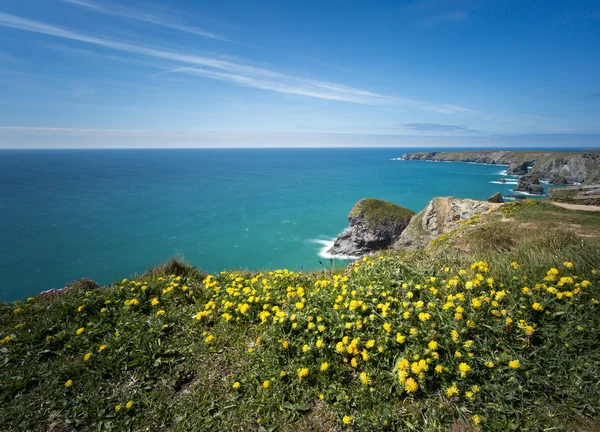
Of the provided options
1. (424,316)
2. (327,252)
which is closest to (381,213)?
(327,252)

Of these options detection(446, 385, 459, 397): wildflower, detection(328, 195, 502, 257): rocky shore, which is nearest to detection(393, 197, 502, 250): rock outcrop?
detection(328, 195, 502, 257): rocky shore

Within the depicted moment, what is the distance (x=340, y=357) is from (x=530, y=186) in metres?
126

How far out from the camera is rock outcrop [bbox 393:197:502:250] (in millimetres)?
30656

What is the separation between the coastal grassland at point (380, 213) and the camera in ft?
145

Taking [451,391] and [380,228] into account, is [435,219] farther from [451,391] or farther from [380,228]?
[451,391]

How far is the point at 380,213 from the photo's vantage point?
44938 mm

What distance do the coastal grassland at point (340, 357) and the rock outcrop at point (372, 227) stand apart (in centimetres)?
3903

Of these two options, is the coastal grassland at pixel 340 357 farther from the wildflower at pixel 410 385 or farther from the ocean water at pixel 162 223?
the ocean water at pixel 162 223

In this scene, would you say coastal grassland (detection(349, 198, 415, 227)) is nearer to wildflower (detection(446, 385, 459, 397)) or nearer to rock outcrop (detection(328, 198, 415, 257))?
rock outcrop (detection(328, 198, 415, 257))

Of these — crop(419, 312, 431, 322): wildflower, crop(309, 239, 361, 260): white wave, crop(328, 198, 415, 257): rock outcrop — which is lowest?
crop(309, 239, 361, 260): white wave

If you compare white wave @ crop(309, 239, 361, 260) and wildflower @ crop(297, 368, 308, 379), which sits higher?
wildflower @ crop(297, 368, 308, 379)

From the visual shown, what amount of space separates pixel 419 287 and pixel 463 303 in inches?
25.9

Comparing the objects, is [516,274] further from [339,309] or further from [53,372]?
[53,372]

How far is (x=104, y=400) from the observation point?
382 cm
